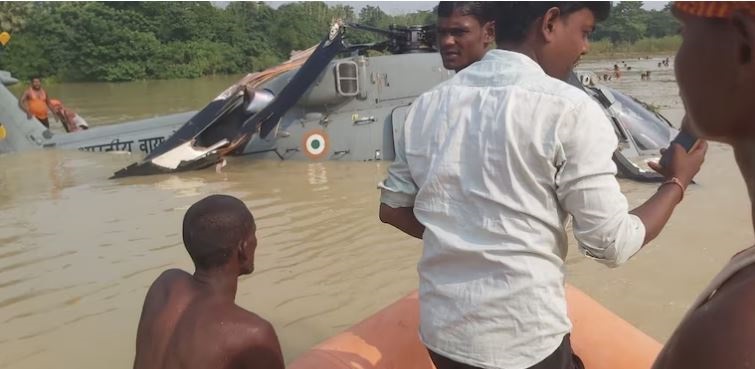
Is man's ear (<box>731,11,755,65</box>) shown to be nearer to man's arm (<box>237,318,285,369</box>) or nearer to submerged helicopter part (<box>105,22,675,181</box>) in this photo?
man's arm (<box>237,318,285,369</box>)

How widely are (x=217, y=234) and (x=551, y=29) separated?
1.11 m

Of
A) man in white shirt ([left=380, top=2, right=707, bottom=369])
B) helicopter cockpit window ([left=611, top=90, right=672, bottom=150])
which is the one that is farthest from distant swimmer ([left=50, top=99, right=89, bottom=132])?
man in white shirt ([left=380, top=2, right=707, bottom=369])

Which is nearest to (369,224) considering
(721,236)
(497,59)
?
(721,236)

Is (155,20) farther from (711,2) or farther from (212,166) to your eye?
(711,2)

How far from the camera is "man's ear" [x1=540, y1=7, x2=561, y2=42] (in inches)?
60.9

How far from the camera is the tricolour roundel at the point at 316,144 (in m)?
9.66

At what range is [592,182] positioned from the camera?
4.76ft

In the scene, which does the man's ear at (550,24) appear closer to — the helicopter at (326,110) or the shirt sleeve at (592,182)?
the shirt sleeve at (592,182)

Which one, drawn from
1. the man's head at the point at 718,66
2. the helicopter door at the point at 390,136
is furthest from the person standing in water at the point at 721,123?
the helicopter door at the point at 390,136

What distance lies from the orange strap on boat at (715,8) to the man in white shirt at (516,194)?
530 mm

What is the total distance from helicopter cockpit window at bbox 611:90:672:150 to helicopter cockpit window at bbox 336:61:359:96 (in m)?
3.51

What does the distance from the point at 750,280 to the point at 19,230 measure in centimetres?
729

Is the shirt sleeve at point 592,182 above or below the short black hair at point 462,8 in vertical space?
below

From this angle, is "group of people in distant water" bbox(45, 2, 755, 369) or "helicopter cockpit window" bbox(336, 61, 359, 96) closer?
"group of people in distant water" bbox(45, 2, 755, 369)
